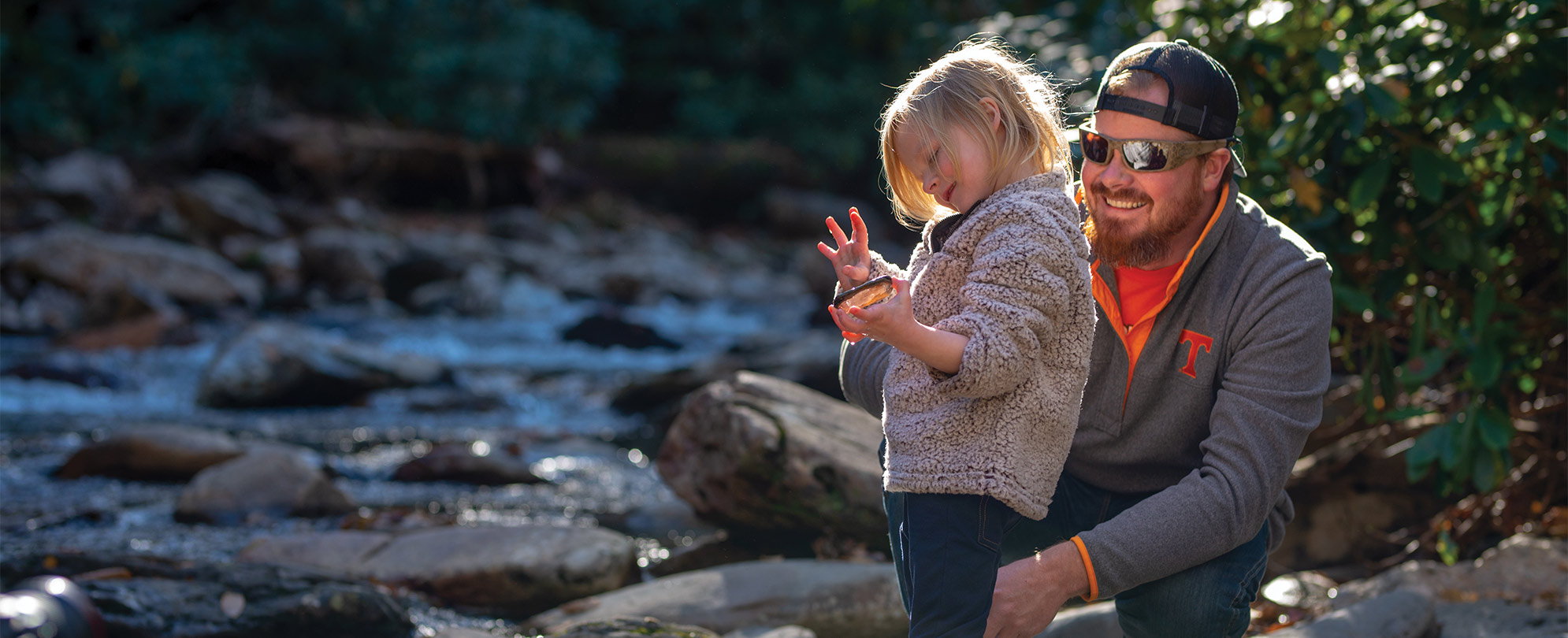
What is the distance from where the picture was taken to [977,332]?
1627 mm

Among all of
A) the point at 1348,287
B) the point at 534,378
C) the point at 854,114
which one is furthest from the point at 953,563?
the point at 854,114

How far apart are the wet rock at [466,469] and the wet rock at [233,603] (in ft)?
5.79

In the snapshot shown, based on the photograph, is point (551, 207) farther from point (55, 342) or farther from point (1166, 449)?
point (1166, 449)

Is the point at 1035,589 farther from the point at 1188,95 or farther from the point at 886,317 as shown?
the point at 1188,95

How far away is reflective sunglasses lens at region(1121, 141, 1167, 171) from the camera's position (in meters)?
1.88

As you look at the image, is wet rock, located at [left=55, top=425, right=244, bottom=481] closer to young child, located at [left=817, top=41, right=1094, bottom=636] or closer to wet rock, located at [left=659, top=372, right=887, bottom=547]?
wet rock, located at [left=659, top=372, right=887, bottom=547]

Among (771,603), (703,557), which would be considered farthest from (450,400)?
(771,603)

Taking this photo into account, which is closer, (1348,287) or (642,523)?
(1348,287)

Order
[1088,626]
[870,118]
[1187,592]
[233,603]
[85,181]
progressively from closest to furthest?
[1187,592], [1088,626], [233,603], [85,181], [870,118]

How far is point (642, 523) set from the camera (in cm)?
410

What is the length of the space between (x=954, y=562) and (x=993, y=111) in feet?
2.23

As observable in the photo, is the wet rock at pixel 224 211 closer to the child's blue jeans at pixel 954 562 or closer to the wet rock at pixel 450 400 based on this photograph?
the wet rock at pixel 450 400

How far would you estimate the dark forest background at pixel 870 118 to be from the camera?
2.59 metres

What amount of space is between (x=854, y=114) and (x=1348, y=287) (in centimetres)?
1516
